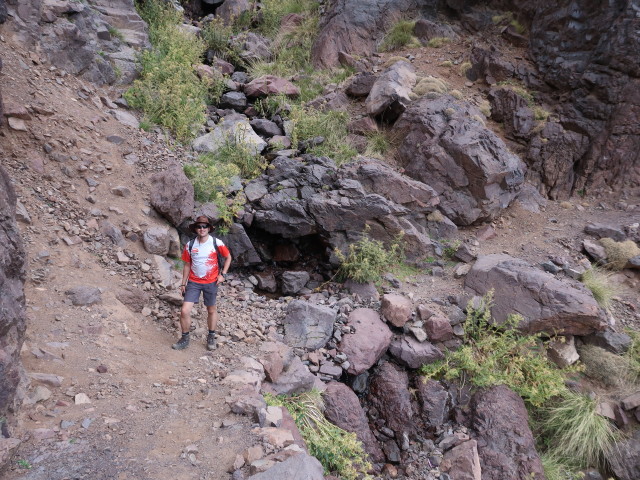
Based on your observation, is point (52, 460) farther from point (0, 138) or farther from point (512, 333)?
point (512, 333)

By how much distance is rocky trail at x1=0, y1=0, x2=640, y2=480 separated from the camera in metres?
2.90

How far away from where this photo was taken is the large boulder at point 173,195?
19.4 ft

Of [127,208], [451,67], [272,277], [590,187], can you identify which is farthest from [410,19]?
[127,208]

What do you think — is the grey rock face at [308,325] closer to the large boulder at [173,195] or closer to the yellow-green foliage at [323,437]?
the yellow-green foliage at [323,437]

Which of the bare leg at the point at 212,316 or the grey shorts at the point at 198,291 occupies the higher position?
the grey shorts at the point at 198,291

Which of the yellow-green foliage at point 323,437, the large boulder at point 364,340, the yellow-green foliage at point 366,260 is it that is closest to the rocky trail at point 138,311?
the large boulder at point 364,340

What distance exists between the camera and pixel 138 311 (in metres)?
4.75

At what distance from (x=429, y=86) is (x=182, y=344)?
800cm

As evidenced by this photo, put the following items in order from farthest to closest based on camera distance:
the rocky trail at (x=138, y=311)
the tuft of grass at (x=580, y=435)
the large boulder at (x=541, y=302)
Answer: the large boulder at (x=541, y=302) → the tuft of grass at (x=580, y=435) → the rocky trail at (x=138, y=311)

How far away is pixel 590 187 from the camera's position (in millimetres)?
8719

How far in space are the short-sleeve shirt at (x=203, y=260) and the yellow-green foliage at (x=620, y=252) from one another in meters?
6.98

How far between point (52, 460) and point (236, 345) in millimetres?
2371

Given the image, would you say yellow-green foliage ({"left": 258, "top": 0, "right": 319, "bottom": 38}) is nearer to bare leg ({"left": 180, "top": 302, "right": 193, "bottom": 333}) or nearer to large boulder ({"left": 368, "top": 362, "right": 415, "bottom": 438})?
bare leg ({"left": 180, "top": 302, "right": 193, "bottom": 333})

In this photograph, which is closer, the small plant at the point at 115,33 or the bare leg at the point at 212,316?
the bare leg at the point at 212,316
